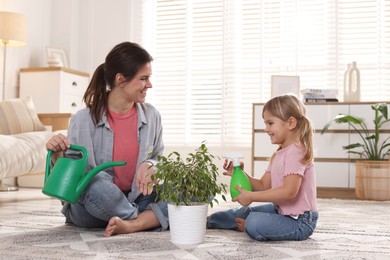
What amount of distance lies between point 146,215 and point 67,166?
0.37 m

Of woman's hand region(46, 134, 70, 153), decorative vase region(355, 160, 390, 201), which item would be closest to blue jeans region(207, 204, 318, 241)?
woman's hand region(46, 134, 70, 153)

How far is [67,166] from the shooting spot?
5.81 ft

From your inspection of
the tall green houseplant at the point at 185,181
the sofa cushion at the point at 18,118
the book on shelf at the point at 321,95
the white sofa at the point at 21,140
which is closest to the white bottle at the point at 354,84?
the book on shelf at the point at 321,95

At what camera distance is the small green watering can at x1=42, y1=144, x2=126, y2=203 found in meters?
1.75

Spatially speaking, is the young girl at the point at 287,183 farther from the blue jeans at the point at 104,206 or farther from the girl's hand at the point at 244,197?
the blue jeans at the point at 104,206

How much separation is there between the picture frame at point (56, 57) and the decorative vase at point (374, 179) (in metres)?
2.84

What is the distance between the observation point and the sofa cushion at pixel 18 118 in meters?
3.75

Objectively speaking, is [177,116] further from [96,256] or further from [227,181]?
[96,256]

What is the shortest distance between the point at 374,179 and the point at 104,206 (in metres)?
2.47

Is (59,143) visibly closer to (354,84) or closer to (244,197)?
(244,197)

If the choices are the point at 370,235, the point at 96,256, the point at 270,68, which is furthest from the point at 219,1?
the point at 96,256

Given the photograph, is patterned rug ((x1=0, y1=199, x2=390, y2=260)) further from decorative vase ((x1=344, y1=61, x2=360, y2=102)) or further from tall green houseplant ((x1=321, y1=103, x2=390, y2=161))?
decorative vase ((x1=344, y1=61, x2=360, y2=102))

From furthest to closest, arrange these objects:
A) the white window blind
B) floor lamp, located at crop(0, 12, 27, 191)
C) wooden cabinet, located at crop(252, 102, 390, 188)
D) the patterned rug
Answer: the white window blind, floor lamp, located at crop(0, 12, 27, 191), wooden cabinet, located at crop(252, 102, 390, 188), the patterned rug

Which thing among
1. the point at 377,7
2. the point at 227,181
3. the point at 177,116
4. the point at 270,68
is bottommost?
the point at 227,181
